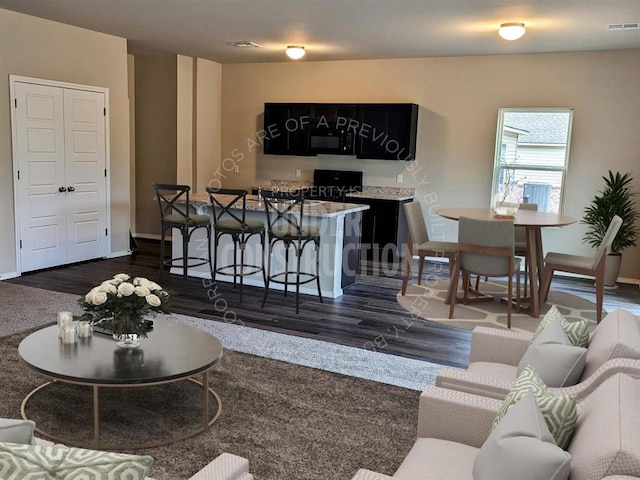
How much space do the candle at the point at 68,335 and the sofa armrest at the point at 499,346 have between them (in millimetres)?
2112

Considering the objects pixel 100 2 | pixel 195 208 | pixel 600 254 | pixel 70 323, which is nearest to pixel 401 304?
pixel 600 254

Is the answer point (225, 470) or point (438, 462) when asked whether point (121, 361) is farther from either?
point (438, 462)

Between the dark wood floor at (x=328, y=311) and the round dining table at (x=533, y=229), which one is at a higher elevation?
the round dining table at (x=533, y=229)

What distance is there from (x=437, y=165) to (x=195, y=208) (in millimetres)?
3338

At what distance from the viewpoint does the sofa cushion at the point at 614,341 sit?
2.08m

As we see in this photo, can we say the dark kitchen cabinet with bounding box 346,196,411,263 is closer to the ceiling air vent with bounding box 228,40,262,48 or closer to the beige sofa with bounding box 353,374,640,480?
the ceiling air vent with bounding box 228,40,262,48

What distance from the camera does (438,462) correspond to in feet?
6.29

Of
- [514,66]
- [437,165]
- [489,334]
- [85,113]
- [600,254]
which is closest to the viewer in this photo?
[489,334]

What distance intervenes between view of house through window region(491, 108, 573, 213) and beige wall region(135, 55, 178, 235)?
15.0 feet

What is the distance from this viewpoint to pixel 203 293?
18.7ft

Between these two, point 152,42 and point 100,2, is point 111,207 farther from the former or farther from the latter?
point 100,2

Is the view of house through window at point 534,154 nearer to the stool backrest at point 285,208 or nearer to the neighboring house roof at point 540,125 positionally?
the neighboring house roof at point 540,125

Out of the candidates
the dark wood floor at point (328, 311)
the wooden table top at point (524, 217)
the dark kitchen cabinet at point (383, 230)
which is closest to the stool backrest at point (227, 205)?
the dark wood floor at point (328, 311)

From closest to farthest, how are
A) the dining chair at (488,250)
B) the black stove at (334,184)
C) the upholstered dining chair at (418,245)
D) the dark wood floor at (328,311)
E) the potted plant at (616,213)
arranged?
the dark wood floor at (328,311)
the dining chair at (488,250)
the upholstered dining chair at (418,245)
the potted plant at (616,213)
the black stove at (334,184)
